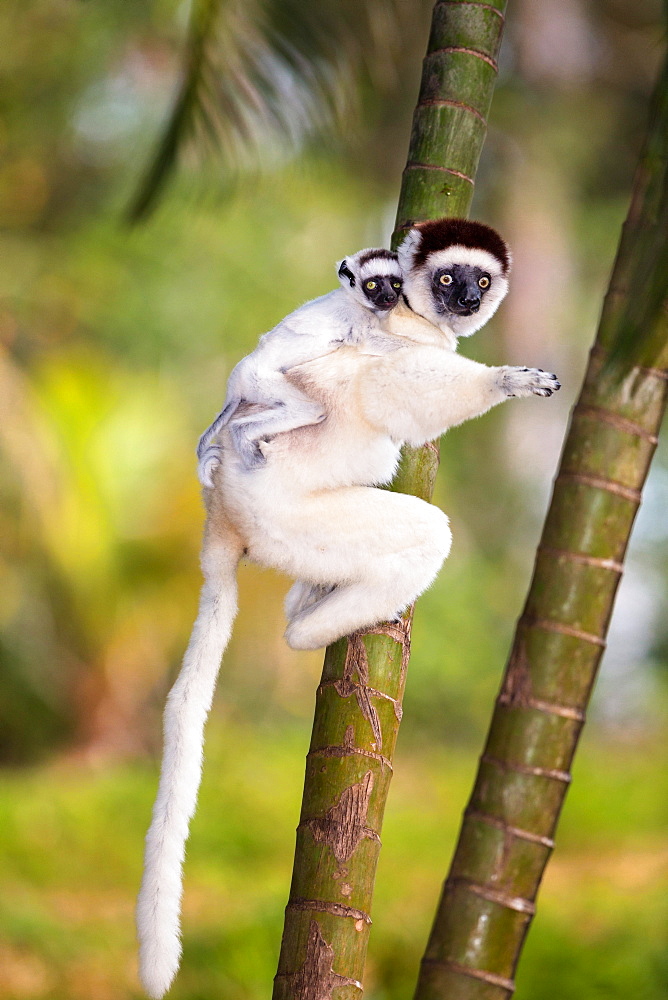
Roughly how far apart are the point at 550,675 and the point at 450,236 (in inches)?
51.5

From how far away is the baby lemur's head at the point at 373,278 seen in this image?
2.39m

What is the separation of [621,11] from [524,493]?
19.2 feet

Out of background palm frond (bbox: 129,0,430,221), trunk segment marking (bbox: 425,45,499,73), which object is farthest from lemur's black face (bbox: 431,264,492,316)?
background palm frond (bbox: 129,0,430,221)

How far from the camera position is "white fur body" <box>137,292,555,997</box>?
7.38 feet

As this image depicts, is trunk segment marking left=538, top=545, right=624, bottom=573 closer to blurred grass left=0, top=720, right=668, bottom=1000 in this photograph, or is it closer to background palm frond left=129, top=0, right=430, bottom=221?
background palm frond left=129, top=0, right=430, bottom=221

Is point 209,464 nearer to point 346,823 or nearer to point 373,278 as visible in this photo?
point 373,278

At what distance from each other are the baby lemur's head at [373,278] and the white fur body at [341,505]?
0.21 feet

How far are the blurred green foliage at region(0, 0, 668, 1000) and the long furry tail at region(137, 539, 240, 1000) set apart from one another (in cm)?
182

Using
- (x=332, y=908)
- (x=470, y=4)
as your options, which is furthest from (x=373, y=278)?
(x=332, y=908)

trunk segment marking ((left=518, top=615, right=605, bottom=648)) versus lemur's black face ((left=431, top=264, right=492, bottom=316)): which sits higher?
lemur's black face ((left=431, top=264, right=492, bottom=316))

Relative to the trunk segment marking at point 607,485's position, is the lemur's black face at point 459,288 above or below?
above

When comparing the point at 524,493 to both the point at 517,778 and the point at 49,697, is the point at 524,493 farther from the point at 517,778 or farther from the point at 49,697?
the point at 517,778

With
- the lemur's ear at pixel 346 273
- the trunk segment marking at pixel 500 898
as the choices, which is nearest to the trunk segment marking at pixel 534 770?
the trunk segment marking at pixel 500 898

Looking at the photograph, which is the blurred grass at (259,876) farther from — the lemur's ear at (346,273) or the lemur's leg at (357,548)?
the lemur's ear at (346,273)
